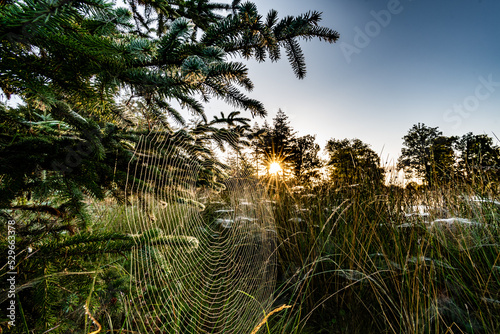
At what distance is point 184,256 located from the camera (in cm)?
192

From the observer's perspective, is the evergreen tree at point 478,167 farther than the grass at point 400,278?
Yes

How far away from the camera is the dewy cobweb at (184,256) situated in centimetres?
103

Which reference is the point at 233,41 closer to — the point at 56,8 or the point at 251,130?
the point at 251,130

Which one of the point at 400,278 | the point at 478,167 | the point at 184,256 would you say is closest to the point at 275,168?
Result: the point at 184,256

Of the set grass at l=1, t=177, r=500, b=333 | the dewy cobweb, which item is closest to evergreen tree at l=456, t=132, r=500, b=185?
grass at l=1, t=177, r=500, b=333

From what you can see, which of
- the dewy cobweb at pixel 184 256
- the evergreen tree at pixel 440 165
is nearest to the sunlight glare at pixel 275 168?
the dewy cobweb at pixel 184 256

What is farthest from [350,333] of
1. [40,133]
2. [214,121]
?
[40,133]

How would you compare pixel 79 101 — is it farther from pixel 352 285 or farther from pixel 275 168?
pixel 275 168

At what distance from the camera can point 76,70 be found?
75 cm

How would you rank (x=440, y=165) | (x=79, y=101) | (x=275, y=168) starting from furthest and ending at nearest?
(x=275, y=168), (x=440, y=165), (x=79, y=101)

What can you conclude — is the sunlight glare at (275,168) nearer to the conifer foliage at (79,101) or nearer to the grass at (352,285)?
the grass at (352,285)

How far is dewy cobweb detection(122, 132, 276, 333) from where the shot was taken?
1.03 m

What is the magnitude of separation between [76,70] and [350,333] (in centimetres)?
206

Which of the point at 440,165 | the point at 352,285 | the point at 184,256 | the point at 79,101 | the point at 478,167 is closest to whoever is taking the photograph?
the point at 79,101
